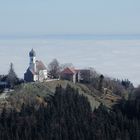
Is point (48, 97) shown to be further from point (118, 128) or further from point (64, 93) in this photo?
point (118, 128)

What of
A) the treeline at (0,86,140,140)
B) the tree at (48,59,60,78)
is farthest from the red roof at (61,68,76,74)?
the treeline at (0,86,140,140)

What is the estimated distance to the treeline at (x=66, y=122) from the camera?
74.9m

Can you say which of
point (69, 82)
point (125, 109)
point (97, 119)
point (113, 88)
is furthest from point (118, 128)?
point (113, 88)

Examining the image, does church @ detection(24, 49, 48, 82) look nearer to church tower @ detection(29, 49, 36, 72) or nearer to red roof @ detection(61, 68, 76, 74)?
church tower @ detection(29, 49, 36, 72)

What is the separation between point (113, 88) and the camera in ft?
359

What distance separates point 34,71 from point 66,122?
21.3 metres

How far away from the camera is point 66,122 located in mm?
78875

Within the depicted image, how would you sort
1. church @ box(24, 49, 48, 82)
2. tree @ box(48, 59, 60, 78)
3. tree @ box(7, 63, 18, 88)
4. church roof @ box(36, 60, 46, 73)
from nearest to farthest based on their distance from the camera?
tree @ box(7, 63, 18, 88) < church @ box(24, 49, 48, 82) < church roof @ box(36, 60, 46, 73) < tree @ box(48, 59, 60, 78)

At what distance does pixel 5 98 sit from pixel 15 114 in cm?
834

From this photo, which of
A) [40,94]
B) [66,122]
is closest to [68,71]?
[40,94]

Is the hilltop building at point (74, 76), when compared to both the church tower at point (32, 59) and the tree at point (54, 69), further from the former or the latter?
the church tower at point (32, 59)

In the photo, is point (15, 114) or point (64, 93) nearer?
point (15, 114)

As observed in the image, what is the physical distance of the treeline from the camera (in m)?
74.9

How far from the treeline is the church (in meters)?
11.4
